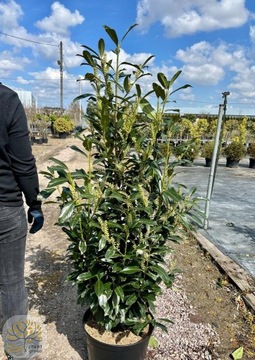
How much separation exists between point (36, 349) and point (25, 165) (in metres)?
1.28

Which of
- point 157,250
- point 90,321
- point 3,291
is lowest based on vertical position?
point 90,321

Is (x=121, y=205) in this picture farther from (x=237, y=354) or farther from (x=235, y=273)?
(x=235, y=273)

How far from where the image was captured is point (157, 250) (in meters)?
1.52

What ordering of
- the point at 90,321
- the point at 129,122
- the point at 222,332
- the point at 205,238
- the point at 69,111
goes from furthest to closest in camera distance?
the point at 69,111 < the point at 205,238 < the point at 222,332 < the point at 90,321 < the point at 129,122

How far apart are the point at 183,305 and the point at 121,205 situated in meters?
1.32

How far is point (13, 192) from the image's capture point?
140 cm

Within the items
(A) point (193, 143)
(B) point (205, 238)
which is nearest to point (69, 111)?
(B) point (205, 238)

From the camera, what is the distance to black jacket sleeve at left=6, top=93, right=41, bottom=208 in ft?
4.20

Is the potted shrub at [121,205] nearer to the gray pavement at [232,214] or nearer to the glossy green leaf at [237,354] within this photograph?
the gray pavement at [232,214]

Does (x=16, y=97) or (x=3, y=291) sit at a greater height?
(x=16, y=97)

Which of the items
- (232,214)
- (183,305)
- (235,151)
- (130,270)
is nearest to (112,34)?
(130,270)

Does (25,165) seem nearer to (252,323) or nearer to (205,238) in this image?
(252,323)

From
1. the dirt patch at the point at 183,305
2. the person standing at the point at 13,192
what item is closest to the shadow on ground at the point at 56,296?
the dirt patch at the point at 183,305

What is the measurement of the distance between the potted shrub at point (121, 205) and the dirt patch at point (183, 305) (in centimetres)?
42
